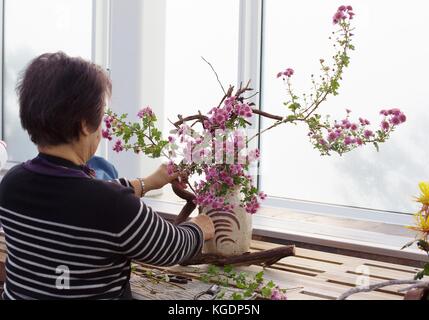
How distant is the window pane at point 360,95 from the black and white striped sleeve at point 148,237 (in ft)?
4.25

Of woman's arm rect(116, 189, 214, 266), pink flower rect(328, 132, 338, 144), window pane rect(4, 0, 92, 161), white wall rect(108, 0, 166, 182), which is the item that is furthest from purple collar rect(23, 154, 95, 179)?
window pane rect(4, 0, 92, 161)

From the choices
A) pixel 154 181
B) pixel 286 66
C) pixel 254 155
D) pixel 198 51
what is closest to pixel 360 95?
pixel 286 66

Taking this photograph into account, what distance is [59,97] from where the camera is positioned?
1258 millimetres

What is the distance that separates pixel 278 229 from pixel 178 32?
4.00 ft

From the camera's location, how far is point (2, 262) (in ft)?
6.49

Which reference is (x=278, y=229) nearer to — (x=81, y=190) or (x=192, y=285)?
(x=192, y=285)

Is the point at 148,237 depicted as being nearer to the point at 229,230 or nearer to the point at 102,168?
the point at 229,230

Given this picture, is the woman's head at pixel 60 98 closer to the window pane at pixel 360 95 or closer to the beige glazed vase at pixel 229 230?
the beige glazed vase at pixel 229 230

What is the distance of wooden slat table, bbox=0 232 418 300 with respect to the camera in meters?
1.53

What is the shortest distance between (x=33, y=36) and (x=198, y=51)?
125 centimetres

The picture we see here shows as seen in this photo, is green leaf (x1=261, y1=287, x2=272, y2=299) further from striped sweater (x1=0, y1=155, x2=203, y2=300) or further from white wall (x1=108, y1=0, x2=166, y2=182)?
white wall (x1=108, y1=0, x2=166, y2=182)

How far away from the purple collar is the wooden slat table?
1.26 ft

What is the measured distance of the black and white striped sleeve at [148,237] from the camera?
4.11ft

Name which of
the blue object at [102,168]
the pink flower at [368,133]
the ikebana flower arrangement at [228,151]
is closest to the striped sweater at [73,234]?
the ikebana flower arrangement at [228,151]
